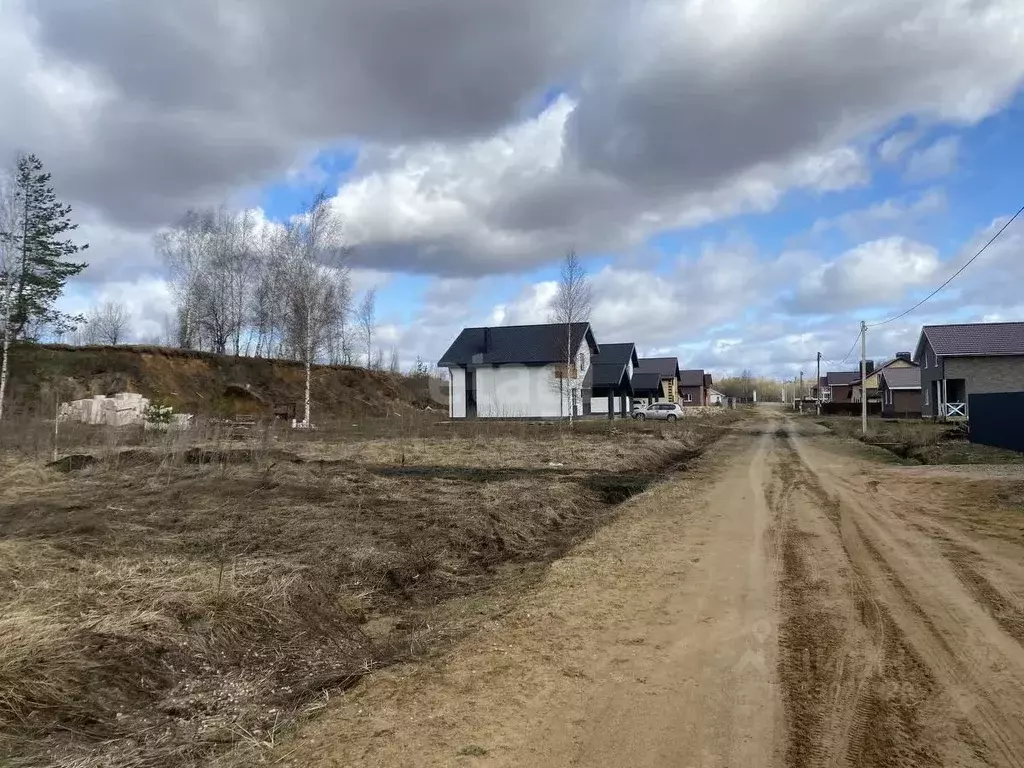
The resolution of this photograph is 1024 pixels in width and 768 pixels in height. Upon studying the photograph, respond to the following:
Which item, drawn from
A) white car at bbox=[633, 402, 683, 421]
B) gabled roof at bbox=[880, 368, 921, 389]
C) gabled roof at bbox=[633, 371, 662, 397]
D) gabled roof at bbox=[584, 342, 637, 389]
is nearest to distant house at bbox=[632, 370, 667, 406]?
gabled roof at bbox=[633, 371, 662, 397]

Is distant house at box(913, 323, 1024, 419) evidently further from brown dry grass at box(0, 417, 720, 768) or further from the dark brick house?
the dark brick house

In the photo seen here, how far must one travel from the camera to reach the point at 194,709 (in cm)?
409

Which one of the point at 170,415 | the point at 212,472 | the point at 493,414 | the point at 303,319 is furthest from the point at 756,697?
the point at 493,414

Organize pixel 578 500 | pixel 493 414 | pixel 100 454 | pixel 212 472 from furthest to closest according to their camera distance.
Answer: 1. pixel 493 414
2. pixel 100 454
3. pixel 212 472
4. pixel 578 500

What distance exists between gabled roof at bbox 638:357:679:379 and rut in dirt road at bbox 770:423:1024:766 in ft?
238

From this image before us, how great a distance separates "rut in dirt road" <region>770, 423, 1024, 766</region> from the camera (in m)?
3.46

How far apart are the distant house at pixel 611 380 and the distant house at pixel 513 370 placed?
3.03m

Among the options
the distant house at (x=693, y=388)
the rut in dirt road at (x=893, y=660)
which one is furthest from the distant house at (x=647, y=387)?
the rut in dirt road at (x=893, y=660)

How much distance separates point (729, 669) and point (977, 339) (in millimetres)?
43159

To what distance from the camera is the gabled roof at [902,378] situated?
58969 mm

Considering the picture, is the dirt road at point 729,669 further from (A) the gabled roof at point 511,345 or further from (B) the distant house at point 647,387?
(B) the distant house at point 647,387

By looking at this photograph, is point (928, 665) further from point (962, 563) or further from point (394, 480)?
point (394, 480)

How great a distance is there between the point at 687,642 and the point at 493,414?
42781 millimetres

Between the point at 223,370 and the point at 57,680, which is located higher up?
the point at 223,370
